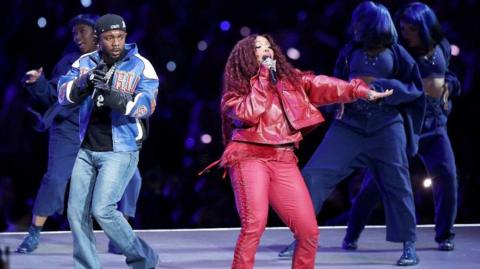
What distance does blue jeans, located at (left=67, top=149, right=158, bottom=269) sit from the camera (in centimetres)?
534

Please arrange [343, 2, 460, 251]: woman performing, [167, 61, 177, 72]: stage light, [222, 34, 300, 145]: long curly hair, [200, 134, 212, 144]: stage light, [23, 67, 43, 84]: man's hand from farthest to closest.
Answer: [200, 134, 212, 144]: stage light, [167, 61, 177, 72]: stage light, [343, 2, 460, 251]: woman performing, [23, 67, 43, 84]: man's hand, [222, 34, 300, 145]: long curly hair

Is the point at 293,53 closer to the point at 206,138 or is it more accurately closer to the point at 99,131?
the point at 206,138

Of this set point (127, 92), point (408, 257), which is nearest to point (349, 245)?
point (408, 257)

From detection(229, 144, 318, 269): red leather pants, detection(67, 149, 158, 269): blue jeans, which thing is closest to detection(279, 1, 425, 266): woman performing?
detection(229, 144, 318, 269): red leather pants

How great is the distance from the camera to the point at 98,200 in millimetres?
5316

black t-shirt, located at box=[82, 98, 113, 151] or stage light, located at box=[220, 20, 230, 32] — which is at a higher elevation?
stage light, located at box=[220, 20, 230, 32]

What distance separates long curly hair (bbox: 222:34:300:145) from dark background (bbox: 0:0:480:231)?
9.39ft

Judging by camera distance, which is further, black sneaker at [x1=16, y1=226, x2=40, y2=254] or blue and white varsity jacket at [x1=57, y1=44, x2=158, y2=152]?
black sneaker at [x1=16, y1=226, x2=40, y2=254]

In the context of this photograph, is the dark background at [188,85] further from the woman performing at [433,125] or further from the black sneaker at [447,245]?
the black sneaker at [447,245]

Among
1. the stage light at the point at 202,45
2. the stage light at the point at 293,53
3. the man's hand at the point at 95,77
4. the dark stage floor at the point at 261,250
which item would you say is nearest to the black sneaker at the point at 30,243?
the dark stage floor at the point at 261,250

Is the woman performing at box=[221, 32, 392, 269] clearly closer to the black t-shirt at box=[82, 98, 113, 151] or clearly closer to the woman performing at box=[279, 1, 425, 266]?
the black t-shirt at box=[82, 98, 113, 151]

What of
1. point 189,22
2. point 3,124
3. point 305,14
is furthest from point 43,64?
point 305,14

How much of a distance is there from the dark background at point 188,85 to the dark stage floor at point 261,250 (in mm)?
489

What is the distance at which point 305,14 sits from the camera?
8406 mm
